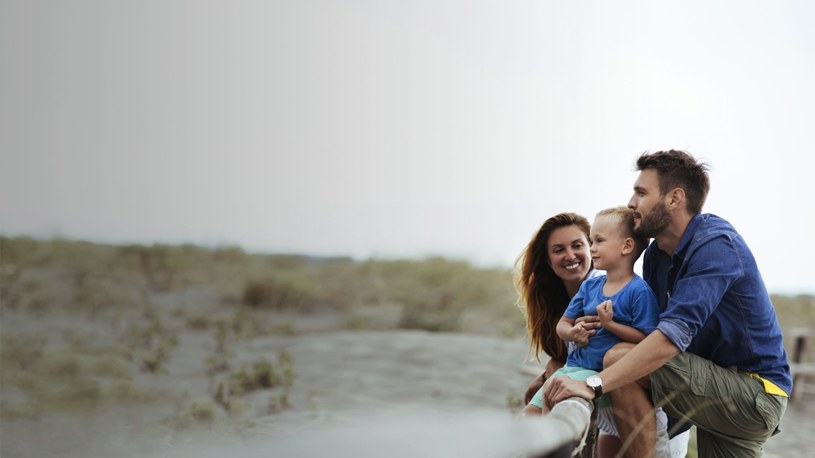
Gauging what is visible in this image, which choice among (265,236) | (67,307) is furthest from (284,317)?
(265,236)

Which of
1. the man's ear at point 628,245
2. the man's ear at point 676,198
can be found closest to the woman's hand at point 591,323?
the man's ear at point 628,245

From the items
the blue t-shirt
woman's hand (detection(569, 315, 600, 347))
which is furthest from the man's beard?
woman's hand (detection(569, 315, 600, 347))

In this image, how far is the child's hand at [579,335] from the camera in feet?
8.18

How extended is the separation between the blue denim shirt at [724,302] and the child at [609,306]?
10 centimetres

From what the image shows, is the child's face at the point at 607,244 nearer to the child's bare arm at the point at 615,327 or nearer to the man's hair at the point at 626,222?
the man's hair at the point at 626,222

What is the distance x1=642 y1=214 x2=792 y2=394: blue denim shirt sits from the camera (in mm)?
2340

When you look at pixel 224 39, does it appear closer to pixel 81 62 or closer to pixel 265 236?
pixel 81 62

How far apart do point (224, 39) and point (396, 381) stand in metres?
40.5

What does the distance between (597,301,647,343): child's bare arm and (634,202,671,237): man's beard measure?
0.35m

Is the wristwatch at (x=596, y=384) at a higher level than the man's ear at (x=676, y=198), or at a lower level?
lower

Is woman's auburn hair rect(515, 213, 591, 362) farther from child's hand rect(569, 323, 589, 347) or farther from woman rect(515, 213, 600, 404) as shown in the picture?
child's hand rect(569, 323, 589, 347)

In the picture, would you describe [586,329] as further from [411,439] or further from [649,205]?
[411,439]

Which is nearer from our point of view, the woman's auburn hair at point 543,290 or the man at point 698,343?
the man at point 698,343

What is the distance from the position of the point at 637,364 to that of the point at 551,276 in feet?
3.32
